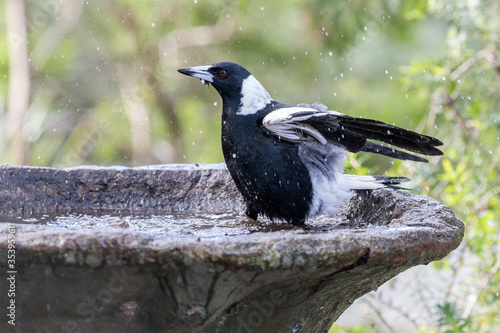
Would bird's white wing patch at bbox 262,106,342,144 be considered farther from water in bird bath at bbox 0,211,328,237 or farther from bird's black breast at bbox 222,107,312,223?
water in bird bath at bbox 0,211,328,237

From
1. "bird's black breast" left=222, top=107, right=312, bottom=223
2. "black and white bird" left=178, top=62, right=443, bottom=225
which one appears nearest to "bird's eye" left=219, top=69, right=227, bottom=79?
"black and white bird" left=178, top=62, right=443, bottom=225

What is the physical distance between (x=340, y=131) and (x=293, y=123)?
178 millimetres

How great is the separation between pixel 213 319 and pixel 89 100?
7.76 meters

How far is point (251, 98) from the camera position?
266 centimetres

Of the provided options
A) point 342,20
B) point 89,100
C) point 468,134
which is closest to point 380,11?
point 342,20

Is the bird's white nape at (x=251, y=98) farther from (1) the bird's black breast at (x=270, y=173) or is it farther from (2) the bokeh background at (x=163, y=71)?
(2) the bokeh background at (x=163, y=71)

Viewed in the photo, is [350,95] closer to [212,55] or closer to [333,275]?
[212,55]

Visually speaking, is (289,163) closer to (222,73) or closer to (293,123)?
(293,123)

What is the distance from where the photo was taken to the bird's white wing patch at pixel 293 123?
7.31 feet

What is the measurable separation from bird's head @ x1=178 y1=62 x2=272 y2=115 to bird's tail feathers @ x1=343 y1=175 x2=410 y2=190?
1.60 ft

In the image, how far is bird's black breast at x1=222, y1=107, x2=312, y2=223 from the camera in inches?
96.3

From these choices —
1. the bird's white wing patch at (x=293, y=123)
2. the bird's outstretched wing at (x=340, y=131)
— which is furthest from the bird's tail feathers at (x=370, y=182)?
the bird's white wing patch at (x=293, y=123)

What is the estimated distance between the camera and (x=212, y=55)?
8094mm

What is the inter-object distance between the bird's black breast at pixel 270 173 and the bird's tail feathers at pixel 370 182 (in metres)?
0.17
